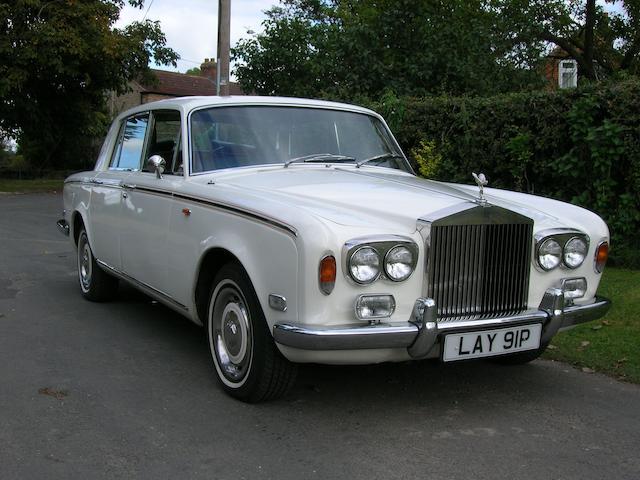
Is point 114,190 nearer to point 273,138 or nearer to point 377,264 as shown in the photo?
point 273,138

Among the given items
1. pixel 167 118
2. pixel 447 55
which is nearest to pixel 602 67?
pixel 447 55

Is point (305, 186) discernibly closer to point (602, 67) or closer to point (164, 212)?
point (164, 212)

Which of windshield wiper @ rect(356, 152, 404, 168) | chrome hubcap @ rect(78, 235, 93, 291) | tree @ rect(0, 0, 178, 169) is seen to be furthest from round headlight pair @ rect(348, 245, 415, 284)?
tree @ rect(0, 0, 178, 169)

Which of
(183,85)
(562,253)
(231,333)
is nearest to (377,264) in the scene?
(231,333)

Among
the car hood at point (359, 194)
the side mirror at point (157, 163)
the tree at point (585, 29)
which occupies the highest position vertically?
the tree at point (585, 29)

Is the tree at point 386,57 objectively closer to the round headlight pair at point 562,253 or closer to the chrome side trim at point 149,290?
the chrome side trim at point 149,290

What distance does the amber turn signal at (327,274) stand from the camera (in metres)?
3.24

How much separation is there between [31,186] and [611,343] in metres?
21.4

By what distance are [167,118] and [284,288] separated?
232cm

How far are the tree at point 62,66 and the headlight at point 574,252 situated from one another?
61.6 feet

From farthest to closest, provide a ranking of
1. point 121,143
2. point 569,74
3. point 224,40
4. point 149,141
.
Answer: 1. point 224,40
2. point 569,74
3. point 121,143
4. point 149,141

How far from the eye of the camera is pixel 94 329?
217 inches

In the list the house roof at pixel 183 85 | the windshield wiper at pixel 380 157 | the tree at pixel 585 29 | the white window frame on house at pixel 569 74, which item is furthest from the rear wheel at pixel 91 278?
the house roof at pixel 183 85

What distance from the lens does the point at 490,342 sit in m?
3.58
